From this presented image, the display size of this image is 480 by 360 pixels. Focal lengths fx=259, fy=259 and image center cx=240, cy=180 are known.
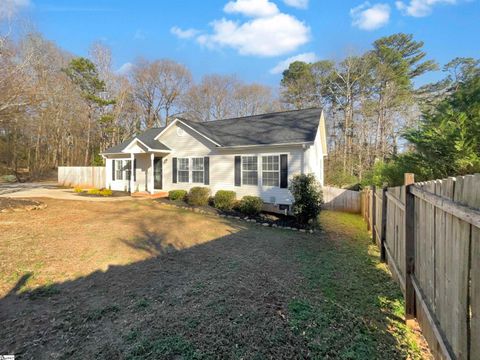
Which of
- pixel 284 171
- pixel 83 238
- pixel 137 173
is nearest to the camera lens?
pixel 83 238

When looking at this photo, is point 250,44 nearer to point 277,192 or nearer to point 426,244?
point 277,192

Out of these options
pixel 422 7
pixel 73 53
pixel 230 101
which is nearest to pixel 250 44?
pixel 230 101

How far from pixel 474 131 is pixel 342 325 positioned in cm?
622

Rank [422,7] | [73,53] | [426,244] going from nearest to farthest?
[426,244] → [422,7] → [73,53]

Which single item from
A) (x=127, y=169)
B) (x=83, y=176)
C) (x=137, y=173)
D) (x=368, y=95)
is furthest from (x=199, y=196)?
(x=368, y=95)

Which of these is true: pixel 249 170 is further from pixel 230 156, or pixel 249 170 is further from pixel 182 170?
pixel 182 170

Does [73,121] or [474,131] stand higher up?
[73,121]

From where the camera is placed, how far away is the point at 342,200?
1398 cm

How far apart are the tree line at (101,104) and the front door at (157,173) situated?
35.1 ft

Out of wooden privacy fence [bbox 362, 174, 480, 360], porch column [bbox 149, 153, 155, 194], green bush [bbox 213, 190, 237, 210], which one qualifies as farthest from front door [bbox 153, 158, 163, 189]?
wooden privacy fence [bbox 362, 174, 480, 360]

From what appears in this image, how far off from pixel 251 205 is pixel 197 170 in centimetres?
457

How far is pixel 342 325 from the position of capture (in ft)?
10.5

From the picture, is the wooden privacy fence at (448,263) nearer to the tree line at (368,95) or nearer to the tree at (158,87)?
the tree line at (368,95)

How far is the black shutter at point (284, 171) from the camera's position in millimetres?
11586
